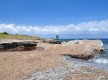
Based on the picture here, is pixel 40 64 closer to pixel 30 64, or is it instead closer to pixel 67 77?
pixel 30 64

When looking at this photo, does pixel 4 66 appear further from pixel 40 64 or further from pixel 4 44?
pixel 4 44

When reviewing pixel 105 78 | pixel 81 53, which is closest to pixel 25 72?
pixel 105 78

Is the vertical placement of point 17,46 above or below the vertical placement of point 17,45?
below

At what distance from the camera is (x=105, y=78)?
15.6 m

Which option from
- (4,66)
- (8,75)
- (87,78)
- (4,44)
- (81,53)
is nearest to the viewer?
(87,78)

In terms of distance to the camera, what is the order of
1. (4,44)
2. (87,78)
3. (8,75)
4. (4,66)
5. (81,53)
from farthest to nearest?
(4,44) < (81,53) < (4,66) < (8,75) < (87,78)

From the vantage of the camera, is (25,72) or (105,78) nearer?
(105,78)

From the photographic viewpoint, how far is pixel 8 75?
1702 cm

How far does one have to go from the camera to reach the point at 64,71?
18.1m

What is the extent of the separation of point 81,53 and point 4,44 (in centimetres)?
1775

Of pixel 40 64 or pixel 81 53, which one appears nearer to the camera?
pixel 40 64

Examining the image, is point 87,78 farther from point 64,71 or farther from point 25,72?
point 25,72

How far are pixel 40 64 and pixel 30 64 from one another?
0.95 meters

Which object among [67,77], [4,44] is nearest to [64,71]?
[67,77]
